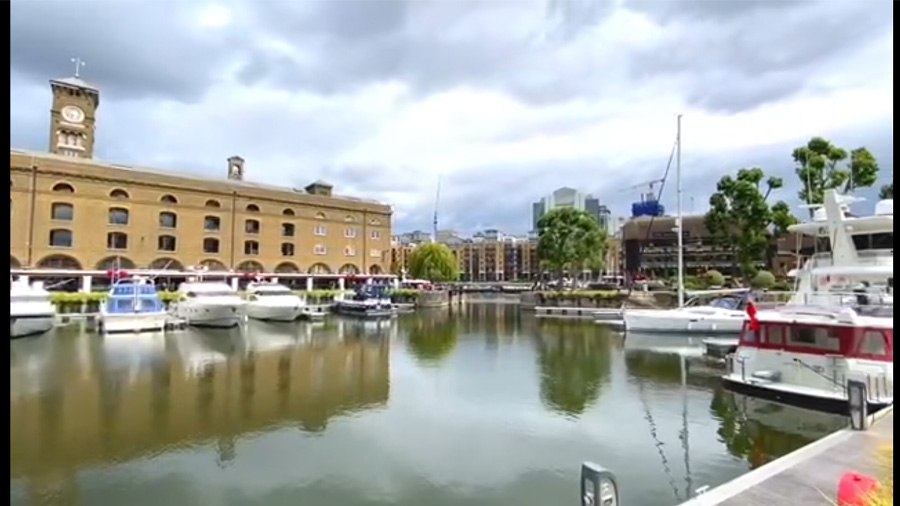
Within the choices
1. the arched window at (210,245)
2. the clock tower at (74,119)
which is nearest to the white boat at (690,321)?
the arched window at (210,245)

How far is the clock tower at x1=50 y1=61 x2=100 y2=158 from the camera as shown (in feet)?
151

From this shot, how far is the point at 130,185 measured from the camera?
40.5 m

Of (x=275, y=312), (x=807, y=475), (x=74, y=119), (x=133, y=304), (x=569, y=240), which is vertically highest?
(x=74, y=119)

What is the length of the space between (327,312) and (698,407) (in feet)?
98.0

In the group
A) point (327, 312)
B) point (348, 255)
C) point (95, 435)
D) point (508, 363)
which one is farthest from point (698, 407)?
point (348, 255)

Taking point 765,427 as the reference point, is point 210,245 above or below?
above

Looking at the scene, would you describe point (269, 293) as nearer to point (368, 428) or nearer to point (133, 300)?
point (133, 300)

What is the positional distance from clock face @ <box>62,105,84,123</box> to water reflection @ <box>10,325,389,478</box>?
107ft

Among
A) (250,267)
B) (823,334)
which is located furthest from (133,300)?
(823,334)

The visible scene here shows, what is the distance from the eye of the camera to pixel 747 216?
33.1 m

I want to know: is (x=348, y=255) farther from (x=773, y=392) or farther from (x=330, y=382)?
(x=773, y=392)

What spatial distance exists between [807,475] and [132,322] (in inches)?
1031

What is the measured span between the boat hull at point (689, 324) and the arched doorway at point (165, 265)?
33264 millimetres

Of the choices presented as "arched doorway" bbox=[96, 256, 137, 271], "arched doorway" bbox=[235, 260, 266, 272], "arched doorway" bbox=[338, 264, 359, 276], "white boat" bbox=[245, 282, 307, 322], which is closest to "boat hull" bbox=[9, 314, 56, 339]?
"white boat" bbox=[245, 282, 307, 322]
